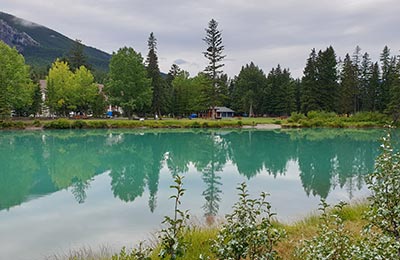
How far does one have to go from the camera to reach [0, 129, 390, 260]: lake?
27.5 feet

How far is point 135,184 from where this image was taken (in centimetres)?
1445

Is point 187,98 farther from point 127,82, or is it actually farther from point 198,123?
point 198,123

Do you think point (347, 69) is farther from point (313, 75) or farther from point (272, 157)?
point (272, 157)

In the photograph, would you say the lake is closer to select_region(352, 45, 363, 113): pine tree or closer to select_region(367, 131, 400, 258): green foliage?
select_region(367, 131, 400, 258): green foliage

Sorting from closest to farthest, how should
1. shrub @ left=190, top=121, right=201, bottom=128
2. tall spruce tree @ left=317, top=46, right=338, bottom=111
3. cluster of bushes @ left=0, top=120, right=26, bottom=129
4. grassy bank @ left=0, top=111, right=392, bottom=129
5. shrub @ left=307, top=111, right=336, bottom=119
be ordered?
cluster of bushes @ left=0, top=120, right=26, bottom=129 → grassy bank @ left=0, top=111, right=392, bottom=129 → shrub @ left=190, top=121, right=201, bottom=128 → shrub @ left=307, top=111, right=336, bottom=119 → tall spruce tree @ left=317, top=46, right=338, bottom=111

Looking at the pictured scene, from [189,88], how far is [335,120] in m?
28.5

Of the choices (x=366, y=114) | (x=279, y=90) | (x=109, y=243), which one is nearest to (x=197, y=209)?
(x=109, y=243)

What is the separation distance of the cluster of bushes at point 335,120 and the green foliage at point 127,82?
21.2 metres

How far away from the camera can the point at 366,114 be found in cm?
5262

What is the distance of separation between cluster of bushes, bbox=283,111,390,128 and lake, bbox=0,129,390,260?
72.2ft

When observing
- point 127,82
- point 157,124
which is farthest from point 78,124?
point 127,82

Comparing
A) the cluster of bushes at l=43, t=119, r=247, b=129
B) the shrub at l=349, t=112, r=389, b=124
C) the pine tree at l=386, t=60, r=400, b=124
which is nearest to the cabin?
the cluster of bushes at l=43, t=119, r=247, b=129

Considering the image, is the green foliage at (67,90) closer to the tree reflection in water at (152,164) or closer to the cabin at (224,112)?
the tree reflection in water at (152,164)

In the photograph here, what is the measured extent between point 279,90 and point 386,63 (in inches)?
790
